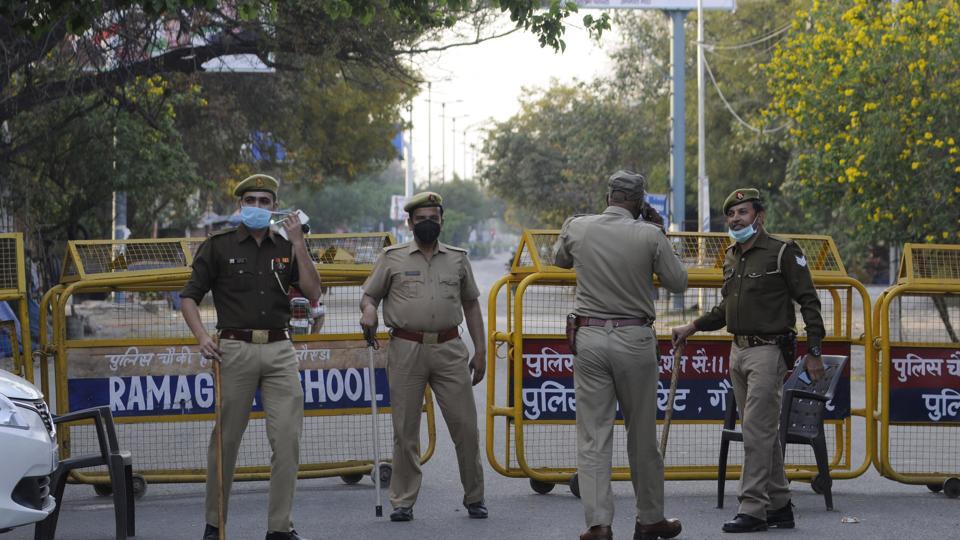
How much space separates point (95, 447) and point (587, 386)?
3.82 metres

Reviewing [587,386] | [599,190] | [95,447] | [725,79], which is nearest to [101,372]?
[95,447]

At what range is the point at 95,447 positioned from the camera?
9352 millimetres

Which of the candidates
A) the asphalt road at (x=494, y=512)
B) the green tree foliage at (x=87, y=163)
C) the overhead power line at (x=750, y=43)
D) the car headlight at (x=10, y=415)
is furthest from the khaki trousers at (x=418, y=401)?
the overhead power line at (x=750, y=43)

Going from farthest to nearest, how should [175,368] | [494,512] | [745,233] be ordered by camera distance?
[175,368], [494,512], [745,233]

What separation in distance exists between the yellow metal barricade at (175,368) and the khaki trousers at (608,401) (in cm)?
178

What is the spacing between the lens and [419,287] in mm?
8102

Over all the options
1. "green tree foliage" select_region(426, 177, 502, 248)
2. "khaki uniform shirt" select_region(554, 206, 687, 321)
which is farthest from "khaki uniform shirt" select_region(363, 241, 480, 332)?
"green tree foliage" select_region(426, 177, 502, 248)

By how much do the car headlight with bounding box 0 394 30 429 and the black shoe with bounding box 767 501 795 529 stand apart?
403 cm

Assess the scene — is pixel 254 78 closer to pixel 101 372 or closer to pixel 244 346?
pixel 101 372

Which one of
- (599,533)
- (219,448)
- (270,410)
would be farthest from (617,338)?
(219,448)

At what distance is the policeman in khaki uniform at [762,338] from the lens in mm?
7758

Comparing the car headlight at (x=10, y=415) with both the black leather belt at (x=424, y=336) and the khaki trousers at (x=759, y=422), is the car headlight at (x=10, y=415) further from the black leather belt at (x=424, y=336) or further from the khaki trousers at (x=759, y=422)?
the khaki trousers at (x=759, y=422)

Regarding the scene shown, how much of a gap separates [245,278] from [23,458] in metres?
1.47

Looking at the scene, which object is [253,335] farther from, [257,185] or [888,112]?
[888,112]
